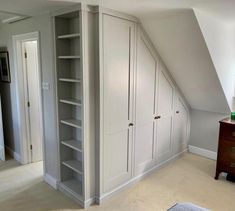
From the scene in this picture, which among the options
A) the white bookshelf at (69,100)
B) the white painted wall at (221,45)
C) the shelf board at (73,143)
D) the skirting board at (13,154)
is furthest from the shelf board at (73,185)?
the white painted wall at (221,45)

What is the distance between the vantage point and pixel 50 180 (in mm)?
3066

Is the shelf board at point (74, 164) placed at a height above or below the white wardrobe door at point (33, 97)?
below

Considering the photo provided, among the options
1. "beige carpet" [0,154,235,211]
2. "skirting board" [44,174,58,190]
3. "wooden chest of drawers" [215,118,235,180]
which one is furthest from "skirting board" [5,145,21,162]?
"wooden chest of drawers" [215,118,235,180]

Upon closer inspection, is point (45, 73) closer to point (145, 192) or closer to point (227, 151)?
point (145, 192)

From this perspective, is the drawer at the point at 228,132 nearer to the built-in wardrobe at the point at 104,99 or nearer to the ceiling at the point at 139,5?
the built-in wardrobe at the point at 104,99

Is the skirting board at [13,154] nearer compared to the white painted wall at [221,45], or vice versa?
the white painted wall at [221,45]

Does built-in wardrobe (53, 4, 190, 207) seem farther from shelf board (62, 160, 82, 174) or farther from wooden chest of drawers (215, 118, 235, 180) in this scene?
wooden chest of drawers (215, 118, 235, 180)

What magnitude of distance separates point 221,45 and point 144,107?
4.20ft

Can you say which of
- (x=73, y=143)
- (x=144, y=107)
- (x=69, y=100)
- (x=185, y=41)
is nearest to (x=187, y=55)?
(x=185, y=41)

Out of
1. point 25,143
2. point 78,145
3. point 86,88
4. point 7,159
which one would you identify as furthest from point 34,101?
point 86,88

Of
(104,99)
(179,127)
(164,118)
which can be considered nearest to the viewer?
(104,99)

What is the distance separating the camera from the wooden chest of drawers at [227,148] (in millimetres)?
3062

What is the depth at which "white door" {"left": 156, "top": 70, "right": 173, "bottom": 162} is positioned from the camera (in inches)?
131

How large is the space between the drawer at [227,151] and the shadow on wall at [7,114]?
336cm
